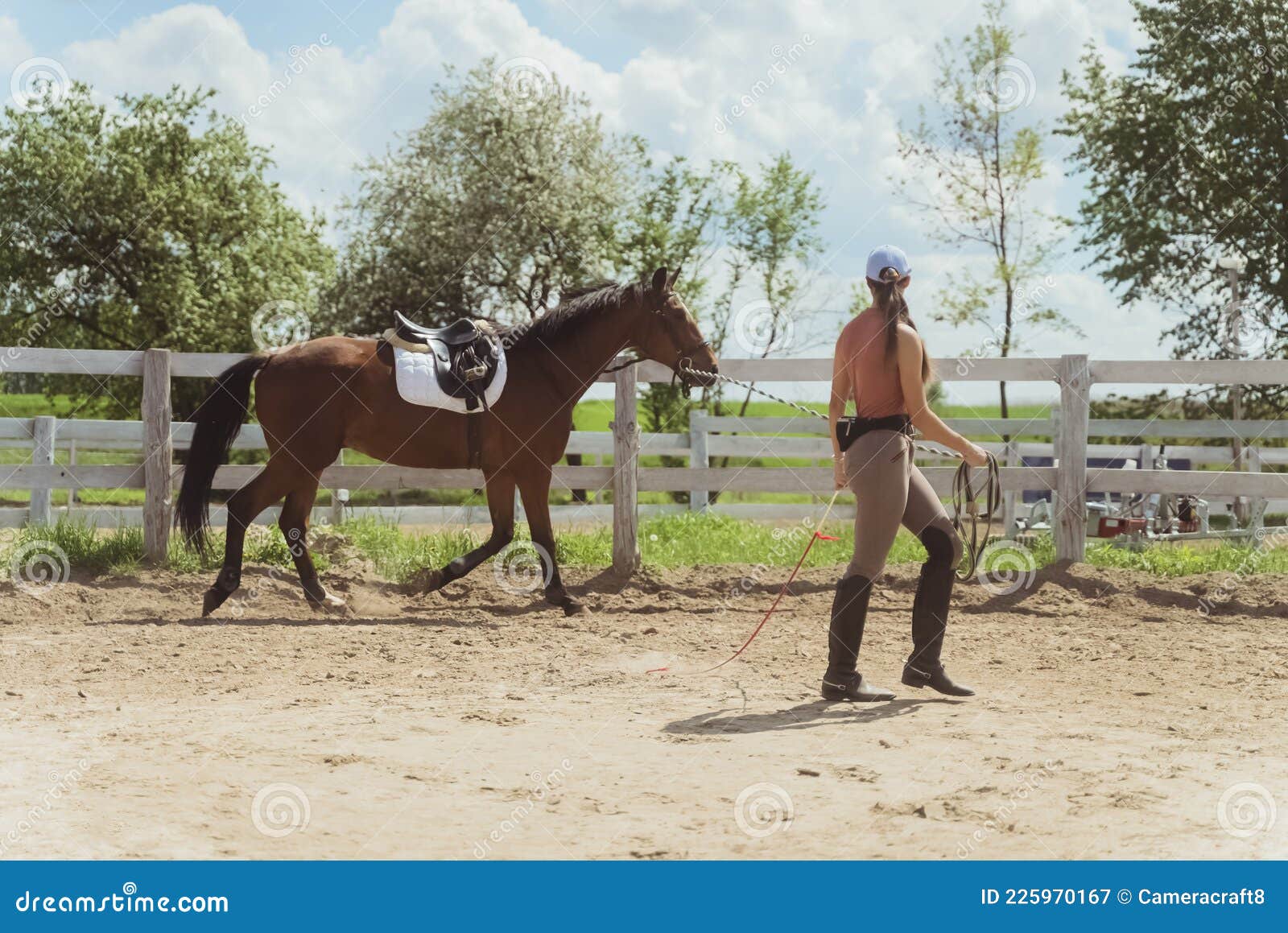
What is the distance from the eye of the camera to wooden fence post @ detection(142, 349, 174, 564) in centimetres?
945

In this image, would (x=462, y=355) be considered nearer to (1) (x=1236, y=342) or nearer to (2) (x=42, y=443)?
(2) (x=42, y=443)

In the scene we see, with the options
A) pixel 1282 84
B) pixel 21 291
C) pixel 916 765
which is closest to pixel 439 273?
pixel 21 291

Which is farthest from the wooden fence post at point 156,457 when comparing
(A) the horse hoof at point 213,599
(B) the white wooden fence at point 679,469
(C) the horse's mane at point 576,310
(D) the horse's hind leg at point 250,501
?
(C) the horse's mane at point 576,310

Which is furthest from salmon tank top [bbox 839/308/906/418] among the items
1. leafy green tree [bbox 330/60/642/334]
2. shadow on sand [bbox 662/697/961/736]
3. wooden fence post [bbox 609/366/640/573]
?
leafy green tree [bbox 330/60/642/334]

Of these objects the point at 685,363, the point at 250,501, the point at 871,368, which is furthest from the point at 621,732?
the point at 250,501

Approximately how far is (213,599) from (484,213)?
1544 cm

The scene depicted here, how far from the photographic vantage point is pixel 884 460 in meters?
5.57

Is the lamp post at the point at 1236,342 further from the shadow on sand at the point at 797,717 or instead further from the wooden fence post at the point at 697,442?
the shadow on sand at the point at 797,717

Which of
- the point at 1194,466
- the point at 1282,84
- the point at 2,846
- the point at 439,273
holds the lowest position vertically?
the point at 2,846

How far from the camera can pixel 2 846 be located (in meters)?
3.54

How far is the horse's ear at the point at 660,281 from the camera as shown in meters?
8.46

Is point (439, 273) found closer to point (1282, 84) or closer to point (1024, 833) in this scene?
point (1282, 84)

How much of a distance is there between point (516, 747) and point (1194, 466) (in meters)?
20.7

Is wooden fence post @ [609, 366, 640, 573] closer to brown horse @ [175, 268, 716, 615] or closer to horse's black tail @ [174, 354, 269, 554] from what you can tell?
brown horse @ [175, 268, 716, 615]
